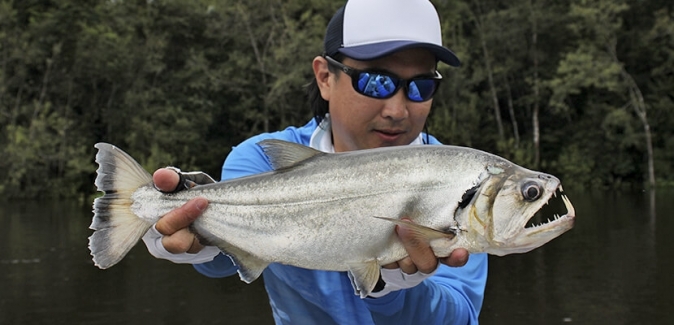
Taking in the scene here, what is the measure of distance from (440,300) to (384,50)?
118 cm

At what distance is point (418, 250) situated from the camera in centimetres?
297

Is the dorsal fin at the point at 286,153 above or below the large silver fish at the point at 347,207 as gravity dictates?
above

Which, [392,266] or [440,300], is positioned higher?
[392,266]

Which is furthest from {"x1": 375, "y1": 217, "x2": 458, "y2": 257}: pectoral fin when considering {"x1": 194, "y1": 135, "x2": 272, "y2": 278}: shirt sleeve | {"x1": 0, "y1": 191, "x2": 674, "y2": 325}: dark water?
{"x1": 0, "y1": 191, "x2": 674, "y2": 325}: dark water

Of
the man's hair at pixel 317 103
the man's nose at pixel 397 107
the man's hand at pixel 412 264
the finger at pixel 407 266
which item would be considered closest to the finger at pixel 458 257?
the man's hand at pixel 412 264

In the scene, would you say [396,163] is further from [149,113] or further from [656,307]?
[149,113]

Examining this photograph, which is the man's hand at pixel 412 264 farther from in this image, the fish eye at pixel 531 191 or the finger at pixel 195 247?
the finger at pixel 195 247

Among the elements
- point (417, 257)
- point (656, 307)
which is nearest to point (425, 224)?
point (417, 257)

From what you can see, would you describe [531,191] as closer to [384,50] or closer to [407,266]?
[407,266]

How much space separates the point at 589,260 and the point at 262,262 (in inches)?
568

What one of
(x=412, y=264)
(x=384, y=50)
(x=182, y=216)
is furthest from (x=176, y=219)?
(x=384, y=50)

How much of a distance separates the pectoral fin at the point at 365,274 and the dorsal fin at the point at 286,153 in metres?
0.47

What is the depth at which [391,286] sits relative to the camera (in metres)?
3.25

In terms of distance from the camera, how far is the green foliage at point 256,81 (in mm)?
36312
